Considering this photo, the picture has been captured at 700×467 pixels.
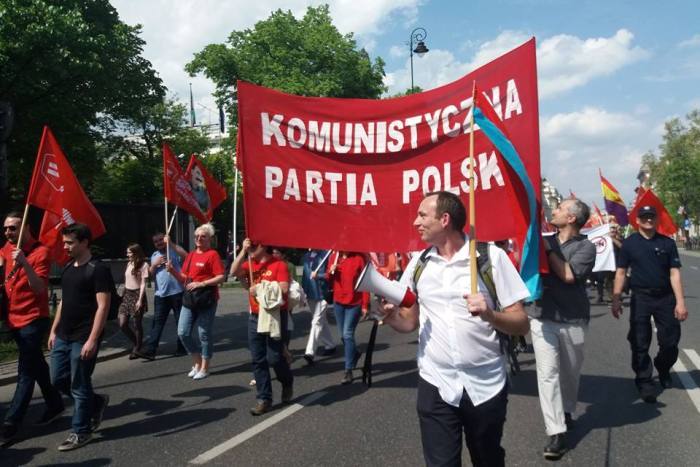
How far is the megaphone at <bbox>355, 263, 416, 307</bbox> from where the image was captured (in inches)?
126

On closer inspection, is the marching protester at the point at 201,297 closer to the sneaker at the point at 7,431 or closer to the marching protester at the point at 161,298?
the marching protester at the point at 161,298

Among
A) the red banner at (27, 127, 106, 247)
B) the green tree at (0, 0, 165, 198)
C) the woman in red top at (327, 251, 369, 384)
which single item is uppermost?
the green tree at (0, 0, 165, 198)

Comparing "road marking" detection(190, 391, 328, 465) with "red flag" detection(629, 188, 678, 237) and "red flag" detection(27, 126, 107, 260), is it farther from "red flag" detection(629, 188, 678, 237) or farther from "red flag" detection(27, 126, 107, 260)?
"red flag" detection(629, 188, 678, 237)

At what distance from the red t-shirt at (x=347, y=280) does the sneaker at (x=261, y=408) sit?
2.03m

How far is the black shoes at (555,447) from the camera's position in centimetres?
462

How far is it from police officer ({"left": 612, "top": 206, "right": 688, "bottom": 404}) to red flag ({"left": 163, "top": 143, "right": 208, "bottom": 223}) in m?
5.77

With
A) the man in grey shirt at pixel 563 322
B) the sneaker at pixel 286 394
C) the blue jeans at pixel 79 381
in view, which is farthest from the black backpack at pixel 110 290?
the man in grey shirt at pixel 563 322

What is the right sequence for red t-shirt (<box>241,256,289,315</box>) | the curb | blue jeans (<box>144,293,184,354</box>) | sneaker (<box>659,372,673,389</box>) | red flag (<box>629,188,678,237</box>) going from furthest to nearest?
blue jeans (<box>144,293,184,354</box>)
red flag (<box>629,188,678,237</box>)
the curb
sneaker (<box>659,372,673,389</box>)
red t-shirt (<box>241,256,289,315</box>)

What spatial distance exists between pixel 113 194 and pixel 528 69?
1493 inches

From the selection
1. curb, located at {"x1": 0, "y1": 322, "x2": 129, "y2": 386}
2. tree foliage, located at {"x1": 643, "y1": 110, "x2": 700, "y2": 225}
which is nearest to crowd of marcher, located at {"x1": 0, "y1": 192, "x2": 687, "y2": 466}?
curb, located at {"x1": 0, "y1": 322, "x2": 129, "y2": 386}

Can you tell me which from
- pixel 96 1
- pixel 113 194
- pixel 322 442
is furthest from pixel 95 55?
pixel 113 194

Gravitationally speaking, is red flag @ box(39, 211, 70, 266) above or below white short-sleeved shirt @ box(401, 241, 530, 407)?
above

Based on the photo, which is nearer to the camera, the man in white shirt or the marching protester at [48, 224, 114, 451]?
the man in white shirt

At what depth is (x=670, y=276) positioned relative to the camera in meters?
6.37
